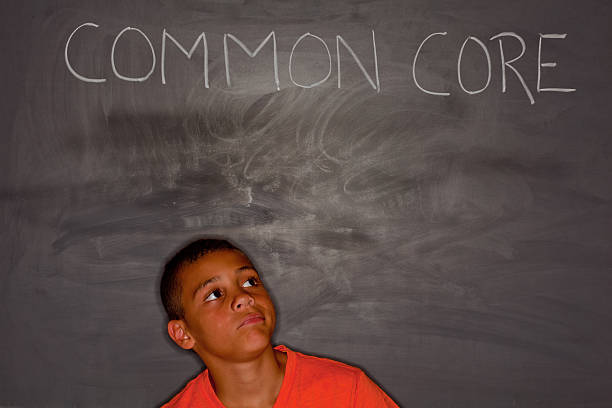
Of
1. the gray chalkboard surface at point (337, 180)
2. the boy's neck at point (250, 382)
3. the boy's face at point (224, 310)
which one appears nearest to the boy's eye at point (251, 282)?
the boy's face at point (224, 310)

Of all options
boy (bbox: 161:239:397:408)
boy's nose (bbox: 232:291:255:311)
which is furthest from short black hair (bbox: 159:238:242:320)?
boy's nose (bbox: 232:291:255:311)

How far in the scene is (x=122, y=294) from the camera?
5.21 feet

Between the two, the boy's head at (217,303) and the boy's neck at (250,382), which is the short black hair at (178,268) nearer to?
the boy's head at (217,303)

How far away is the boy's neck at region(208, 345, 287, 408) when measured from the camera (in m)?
1.09

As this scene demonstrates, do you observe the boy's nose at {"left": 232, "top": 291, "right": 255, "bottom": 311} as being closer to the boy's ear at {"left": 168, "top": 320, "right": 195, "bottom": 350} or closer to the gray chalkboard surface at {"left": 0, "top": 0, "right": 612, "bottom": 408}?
the boy's ear at {"left": 168, "top": 320, "right": 195, "bottom": 350}

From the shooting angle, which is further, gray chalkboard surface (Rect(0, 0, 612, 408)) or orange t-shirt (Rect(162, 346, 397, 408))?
gray chalkboard surface (Rect(0, 0, 612, 408))

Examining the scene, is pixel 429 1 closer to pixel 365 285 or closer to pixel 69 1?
pixel 365 285

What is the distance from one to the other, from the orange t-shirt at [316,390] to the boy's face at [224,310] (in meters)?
0.10

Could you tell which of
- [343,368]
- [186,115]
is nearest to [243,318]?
[343,368]

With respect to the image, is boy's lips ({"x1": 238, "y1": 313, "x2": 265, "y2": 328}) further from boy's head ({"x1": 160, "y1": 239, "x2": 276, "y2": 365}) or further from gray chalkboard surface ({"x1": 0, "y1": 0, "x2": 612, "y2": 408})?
gray chalkboard surface ({"x1": 0, "y1": 0, "x2": 612, "y2": 408})

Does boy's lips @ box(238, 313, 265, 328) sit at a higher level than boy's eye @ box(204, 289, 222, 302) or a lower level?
lower

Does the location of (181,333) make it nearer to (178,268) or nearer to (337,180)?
(178,268)

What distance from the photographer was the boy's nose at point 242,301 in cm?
104

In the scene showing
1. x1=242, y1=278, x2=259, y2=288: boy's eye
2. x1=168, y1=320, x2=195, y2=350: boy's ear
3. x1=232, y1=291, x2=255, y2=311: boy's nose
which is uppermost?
x1=242, y1=278, x2=259, y2=288: boy's eye
